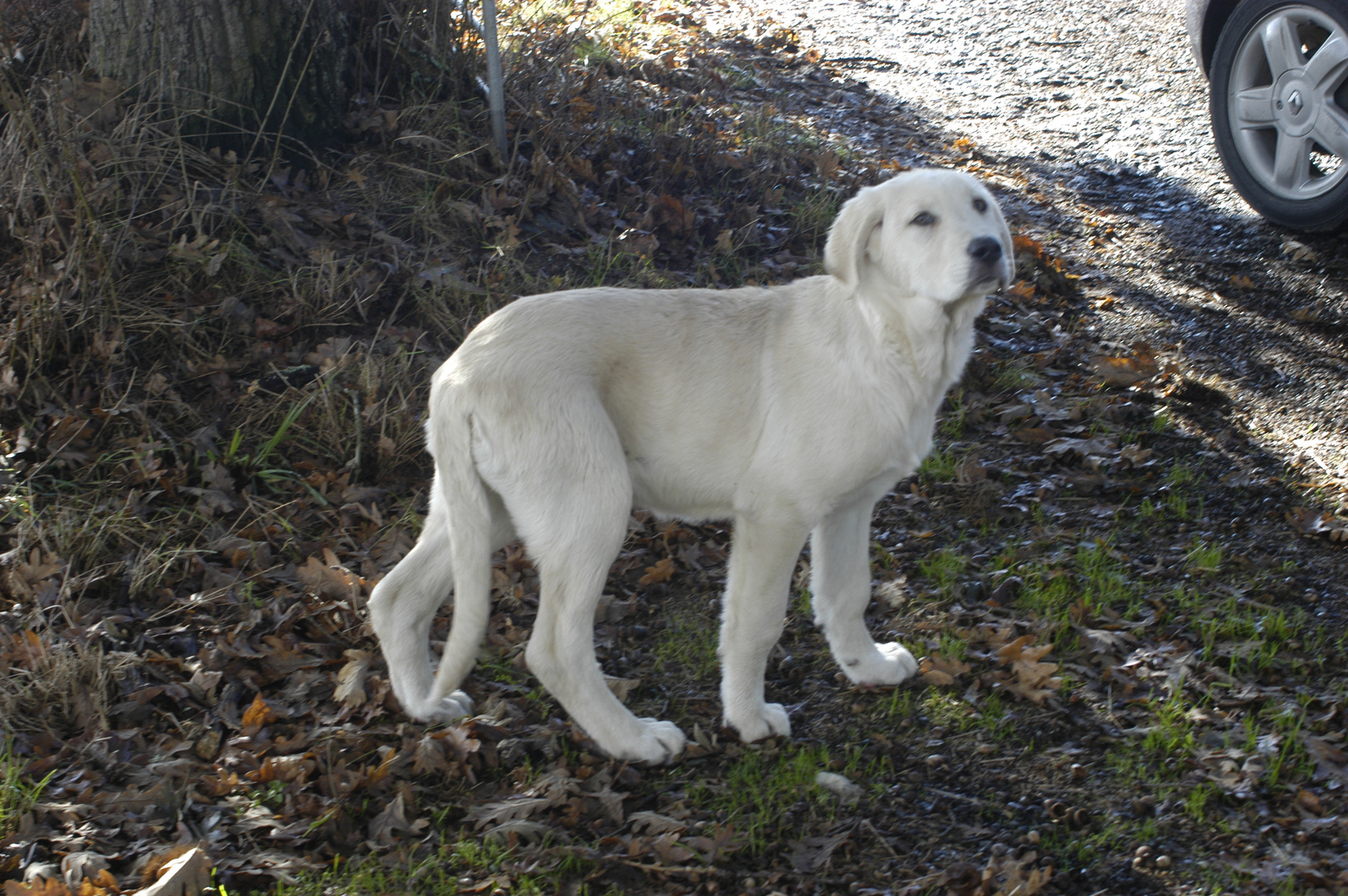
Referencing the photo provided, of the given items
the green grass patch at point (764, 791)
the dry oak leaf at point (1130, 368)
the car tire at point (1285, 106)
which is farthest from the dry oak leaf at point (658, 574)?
the car tire at point (1285, 106)

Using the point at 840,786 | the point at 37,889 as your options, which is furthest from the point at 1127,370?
the point at 37,889

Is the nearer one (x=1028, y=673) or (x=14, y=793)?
(x=14, y=793)

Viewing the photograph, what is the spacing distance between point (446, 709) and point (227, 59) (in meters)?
3.46

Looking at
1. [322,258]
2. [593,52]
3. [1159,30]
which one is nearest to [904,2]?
[1159,30]

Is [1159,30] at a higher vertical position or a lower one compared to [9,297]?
higher

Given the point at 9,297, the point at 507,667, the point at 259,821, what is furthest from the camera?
the point at 9,297

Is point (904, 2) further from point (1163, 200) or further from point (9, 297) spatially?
point (9, 297)

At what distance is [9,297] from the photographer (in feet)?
13.9

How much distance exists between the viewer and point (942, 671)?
11.0 feet

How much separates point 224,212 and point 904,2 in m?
8.36

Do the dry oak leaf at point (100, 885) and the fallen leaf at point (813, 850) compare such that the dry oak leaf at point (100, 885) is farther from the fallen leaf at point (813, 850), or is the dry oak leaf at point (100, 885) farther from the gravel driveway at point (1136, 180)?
the gravel driveway at point (1136, 180)

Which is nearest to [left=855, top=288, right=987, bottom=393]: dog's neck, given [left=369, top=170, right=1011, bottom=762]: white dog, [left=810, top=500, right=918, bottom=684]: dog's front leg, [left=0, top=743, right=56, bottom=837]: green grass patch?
[left=369, top=170, right=1011, bottom=762]: white dog

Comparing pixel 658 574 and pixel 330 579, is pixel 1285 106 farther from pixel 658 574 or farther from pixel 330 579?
pixel 330 579

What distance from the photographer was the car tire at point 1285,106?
16.6 ft
